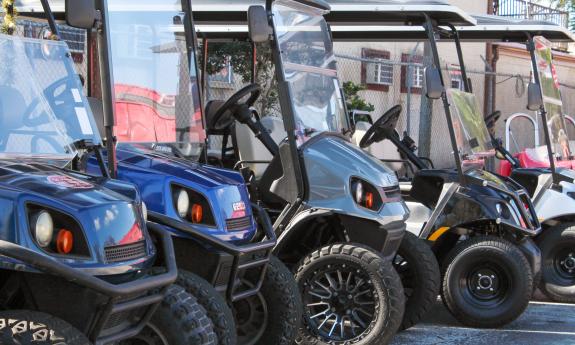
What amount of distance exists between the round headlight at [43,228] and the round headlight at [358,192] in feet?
9.05

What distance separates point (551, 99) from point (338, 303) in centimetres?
446

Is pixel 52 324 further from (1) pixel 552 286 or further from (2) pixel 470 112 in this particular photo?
(1) pixel 552 286

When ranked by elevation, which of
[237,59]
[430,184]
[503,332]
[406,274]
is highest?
[237,59]

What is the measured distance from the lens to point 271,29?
20.2ft

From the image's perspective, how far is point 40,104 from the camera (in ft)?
14.8

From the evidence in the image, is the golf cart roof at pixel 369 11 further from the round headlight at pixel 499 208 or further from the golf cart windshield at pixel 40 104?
the golf cart windshield at pixel 40 104

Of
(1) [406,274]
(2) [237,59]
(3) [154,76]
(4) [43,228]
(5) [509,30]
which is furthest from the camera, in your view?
(2) [237,59]

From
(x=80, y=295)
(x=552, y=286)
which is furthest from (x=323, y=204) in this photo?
(x=552, y=286)

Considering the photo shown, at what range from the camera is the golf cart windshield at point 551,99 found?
927 centimetres

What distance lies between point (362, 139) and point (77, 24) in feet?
12.6

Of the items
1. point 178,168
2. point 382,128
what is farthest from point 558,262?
point 178,168

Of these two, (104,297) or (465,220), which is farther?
(465,220)

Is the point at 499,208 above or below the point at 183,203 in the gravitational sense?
below

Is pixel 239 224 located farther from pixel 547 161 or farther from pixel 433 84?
pixel 547 161
